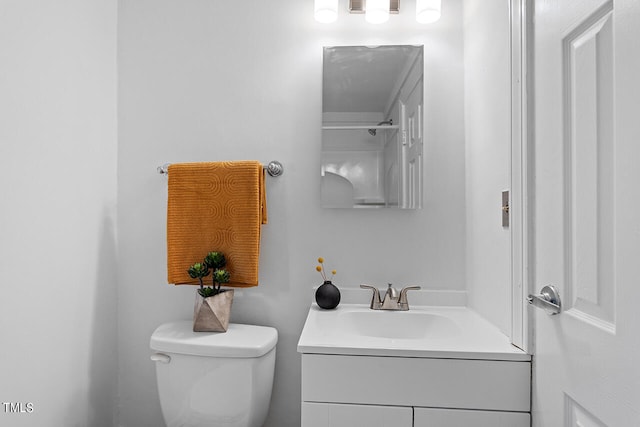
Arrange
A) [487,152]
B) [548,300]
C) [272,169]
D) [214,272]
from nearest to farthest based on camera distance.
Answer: [548,300], [487,152], [214,272], [272,169]

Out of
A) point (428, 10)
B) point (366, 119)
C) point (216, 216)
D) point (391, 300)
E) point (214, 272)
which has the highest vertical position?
point (428, 10)

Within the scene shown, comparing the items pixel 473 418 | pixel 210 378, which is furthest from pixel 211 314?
pixel 473 418

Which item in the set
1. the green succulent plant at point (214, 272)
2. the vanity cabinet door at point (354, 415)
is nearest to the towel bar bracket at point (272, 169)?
the green succulent plant at point (214, 272)

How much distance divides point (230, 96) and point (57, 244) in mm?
804

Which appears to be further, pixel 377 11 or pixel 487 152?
pixel 377 11

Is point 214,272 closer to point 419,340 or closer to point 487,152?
point 419,340

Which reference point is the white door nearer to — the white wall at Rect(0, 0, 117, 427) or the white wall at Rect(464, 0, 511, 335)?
the white wall at Rect(464, 0, 511, 335)

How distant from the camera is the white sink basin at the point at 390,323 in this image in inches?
56.4

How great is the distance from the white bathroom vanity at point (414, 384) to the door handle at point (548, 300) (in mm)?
163

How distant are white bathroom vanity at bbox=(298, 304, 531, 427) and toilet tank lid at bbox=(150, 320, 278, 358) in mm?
316

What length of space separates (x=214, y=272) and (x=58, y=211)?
1.75ft

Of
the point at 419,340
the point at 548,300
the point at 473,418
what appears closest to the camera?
the point at 548,300

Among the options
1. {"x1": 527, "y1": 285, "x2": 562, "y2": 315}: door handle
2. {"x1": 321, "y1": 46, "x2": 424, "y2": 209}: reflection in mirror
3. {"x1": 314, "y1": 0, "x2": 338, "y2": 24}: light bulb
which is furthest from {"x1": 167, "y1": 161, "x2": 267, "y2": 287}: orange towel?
{"x1": 527, "y1": 285, "x2": 562, "y2": 315}: door handle

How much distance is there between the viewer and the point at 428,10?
151 cm
